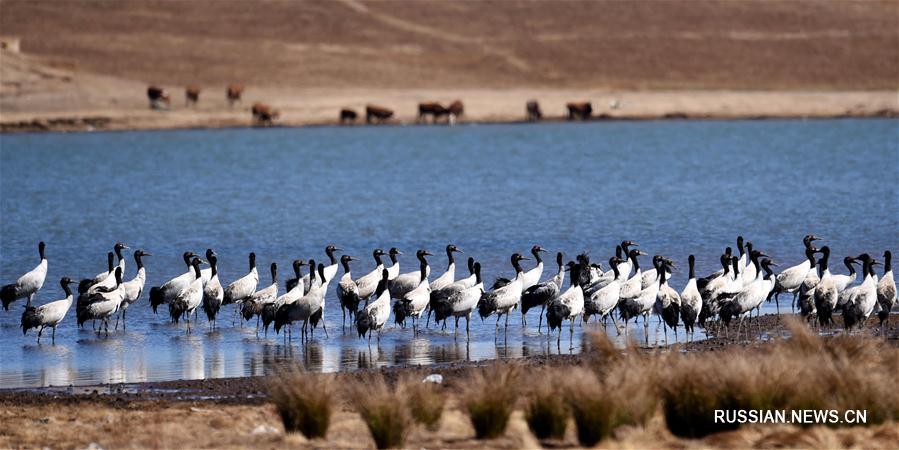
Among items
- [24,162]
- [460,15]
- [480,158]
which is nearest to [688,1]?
[460,15]

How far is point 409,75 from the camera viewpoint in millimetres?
89312

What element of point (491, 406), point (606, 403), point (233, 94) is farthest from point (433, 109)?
point (606, 403)

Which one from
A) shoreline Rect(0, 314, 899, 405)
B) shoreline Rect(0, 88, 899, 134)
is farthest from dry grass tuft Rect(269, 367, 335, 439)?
shoreline Rect(0, 88, 899, 134)

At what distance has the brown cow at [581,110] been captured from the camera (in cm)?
7469

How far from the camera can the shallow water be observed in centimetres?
1955

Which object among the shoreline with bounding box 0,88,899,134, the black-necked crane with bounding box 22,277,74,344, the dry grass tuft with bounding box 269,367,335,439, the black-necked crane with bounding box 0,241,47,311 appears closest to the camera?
the dry grass tuft with bounding box 269,367,335,439

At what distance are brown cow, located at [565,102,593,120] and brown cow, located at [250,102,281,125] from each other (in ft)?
50.2

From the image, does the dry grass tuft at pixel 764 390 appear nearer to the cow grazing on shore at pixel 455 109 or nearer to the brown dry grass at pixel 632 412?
the brown dry grass at pixel 632 412

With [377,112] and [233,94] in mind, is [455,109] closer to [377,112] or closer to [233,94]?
[377,112]

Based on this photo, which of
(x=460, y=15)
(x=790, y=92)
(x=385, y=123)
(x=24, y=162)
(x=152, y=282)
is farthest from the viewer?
(x=460, y=15)

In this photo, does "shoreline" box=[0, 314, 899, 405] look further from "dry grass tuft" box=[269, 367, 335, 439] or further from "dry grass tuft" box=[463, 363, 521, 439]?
"dry grass tuft" box=[269, 367, 335, 439]

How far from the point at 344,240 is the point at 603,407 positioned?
69.1ft

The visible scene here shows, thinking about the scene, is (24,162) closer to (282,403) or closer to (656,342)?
(656,342)

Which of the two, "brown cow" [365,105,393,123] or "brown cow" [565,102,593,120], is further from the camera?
"brown cow" [565,102,593,120]
